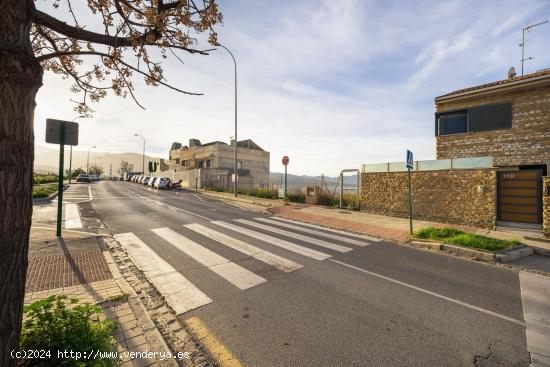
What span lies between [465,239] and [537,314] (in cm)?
396

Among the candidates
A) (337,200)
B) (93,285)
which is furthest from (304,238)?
(337,200)

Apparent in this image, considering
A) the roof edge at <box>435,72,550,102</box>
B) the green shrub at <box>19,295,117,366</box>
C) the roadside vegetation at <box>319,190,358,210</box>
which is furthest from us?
the roadside vegetation at <box>319,190,358,210</box>

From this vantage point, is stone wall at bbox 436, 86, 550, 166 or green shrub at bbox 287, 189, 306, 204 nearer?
stone wall at bbox 436, 86, 550, 166

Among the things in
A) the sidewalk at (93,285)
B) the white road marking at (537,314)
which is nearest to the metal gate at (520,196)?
the white road marking at (537,314)

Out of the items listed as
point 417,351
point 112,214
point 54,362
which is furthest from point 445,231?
point 112,214

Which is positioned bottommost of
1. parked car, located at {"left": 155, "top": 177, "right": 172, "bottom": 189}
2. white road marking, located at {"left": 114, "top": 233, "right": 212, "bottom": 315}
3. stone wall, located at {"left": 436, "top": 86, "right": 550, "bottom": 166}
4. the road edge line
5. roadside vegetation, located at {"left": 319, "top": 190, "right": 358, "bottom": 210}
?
the road edge line

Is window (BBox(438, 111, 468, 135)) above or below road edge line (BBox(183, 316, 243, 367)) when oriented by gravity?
above

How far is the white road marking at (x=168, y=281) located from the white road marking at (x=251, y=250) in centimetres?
189

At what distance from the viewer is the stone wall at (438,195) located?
34.1 feet

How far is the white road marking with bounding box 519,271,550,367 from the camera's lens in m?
3.06

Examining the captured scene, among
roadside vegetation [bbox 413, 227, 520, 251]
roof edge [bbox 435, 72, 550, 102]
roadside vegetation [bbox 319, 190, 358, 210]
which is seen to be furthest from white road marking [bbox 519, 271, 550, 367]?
roof edge [bbox 435, 72, 550, 102]

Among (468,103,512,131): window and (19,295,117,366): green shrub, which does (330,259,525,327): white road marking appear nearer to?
(19,295,117,366): green shrub

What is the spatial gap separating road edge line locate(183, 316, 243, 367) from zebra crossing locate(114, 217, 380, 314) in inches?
16.5

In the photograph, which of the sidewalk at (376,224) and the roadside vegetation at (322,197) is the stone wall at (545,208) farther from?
the roadside vegetation at (322,197)
